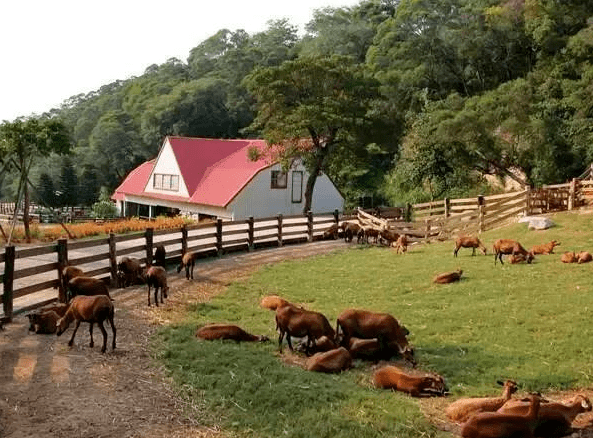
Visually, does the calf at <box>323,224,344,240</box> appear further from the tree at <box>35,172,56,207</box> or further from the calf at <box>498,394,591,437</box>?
the tree at <box>35,172,56,207</box>

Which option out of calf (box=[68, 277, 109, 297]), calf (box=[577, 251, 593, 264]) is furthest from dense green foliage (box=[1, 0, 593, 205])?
calf (box=[68, 277, 109, 297])

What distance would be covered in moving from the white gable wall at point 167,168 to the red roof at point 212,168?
0.37m

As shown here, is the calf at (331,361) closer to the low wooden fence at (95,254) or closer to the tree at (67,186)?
the low wooden fence at (95,254)

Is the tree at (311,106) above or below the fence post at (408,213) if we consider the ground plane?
above

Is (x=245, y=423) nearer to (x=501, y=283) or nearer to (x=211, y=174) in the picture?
(x=501, y=283)

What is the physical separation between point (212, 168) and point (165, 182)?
14.4ft

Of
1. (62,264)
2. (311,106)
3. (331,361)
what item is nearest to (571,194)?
(311,106)

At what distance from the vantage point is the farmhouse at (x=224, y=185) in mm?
42719

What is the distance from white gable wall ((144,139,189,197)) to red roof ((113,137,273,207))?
0.37 metres

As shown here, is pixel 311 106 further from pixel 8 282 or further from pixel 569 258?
pixel 8 282

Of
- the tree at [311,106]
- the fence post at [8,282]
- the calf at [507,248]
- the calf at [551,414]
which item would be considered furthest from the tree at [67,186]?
the calf at [551,414]

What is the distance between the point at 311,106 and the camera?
35125 mm

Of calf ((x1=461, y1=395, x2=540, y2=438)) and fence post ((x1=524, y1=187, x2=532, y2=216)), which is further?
fence post ((x1=524, y1=187, x2=532, y2=216))

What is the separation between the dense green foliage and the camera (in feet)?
121
